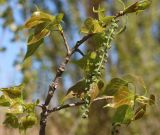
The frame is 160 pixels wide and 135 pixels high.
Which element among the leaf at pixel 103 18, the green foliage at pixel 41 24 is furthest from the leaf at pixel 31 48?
the leaf at pixel 103 18

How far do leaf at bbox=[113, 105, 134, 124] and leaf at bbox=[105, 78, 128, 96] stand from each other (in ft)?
0.13

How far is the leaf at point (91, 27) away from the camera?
770 mm

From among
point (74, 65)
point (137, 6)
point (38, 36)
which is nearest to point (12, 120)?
point (38, 36)

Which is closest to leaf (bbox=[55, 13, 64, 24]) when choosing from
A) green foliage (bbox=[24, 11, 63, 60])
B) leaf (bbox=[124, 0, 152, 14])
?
green foliage (bbox=[24, 11, 63, 60])

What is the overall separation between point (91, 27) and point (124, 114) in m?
0.16

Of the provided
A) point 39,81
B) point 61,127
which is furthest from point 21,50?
point 61,127

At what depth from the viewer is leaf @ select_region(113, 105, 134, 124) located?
2.60 ft

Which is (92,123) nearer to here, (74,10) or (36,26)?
(74,10)

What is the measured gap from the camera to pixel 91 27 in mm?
775

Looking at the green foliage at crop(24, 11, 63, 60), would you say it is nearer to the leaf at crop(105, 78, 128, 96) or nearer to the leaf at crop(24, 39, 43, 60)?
the leaf at crop(24, 39, 43, 60)

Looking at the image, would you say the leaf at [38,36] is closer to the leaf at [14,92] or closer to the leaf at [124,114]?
the leaf at [14,92]

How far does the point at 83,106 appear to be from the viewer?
0.76 meters

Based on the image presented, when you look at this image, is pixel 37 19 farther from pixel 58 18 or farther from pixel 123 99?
pixel 123 99

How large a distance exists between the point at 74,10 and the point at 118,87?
3.91m
